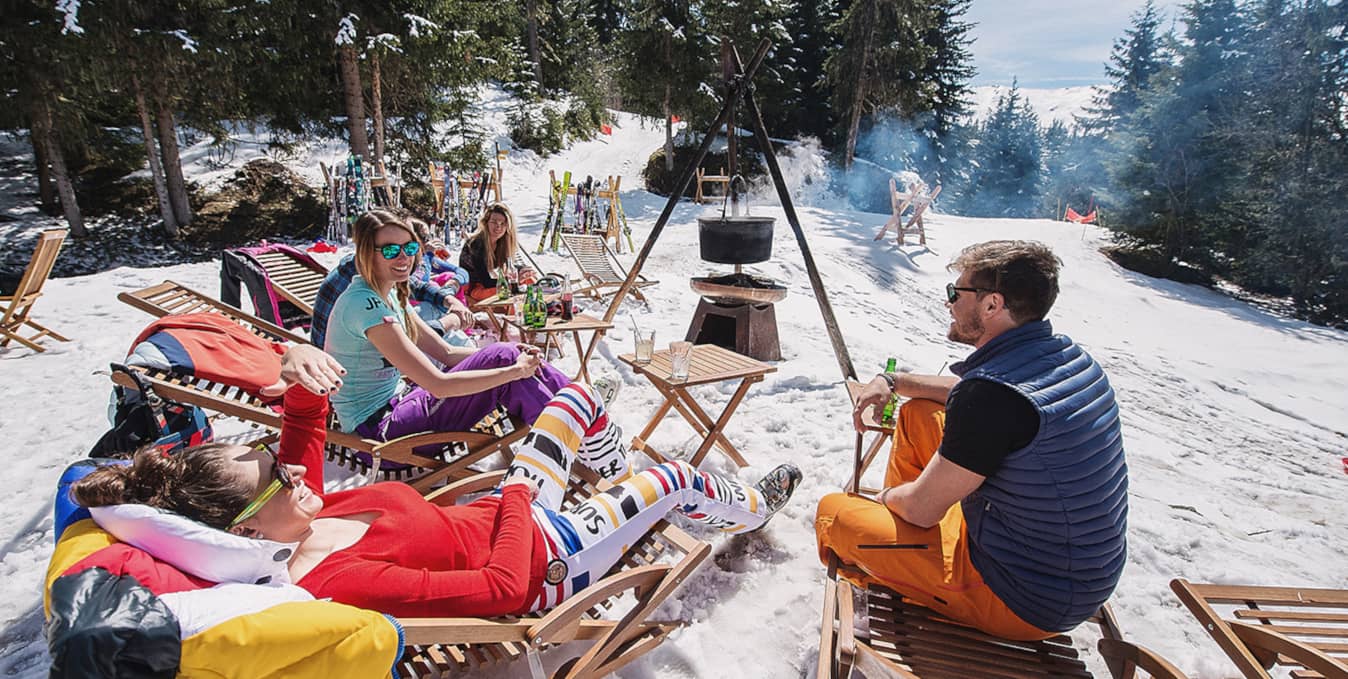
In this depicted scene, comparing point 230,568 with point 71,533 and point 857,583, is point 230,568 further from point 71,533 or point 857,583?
point 857,583

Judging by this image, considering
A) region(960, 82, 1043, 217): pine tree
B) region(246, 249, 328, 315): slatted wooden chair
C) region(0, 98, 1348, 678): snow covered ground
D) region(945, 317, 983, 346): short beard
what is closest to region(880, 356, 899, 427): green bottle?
region(0, 98, 1348, 678): snow covered ground

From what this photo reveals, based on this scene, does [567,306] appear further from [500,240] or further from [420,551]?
[420,551]

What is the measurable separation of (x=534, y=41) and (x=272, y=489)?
99.3ft

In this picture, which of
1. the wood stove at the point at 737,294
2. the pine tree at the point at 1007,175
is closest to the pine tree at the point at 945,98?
the pine tree at the point at 1007,175

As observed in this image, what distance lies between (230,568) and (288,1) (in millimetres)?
13880

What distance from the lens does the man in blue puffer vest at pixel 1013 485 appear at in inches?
71.1

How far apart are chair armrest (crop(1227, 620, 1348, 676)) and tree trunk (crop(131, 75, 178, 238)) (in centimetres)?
1672

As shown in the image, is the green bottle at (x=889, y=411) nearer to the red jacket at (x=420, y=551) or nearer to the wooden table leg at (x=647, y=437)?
the wooden table leg at (x=647, y=437)

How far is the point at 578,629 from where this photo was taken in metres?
2.13

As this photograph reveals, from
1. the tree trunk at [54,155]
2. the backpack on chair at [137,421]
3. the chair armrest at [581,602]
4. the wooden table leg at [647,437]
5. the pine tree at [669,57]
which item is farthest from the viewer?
A: the pine tree at [669,57]

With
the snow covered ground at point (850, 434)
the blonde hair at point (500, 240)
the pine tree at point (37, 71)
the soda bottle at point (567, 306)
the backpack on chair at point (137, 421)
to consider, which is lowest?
the snow covered ground at point (850, 434)

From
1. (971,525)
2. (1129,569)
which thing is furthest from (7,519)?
(1129,569)

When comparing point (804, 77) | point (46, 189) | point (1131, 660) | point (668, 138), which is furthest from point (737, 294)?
point (804, 77)

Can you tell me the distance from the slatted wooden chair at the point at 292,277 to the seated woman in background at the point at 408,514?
11.9ft
